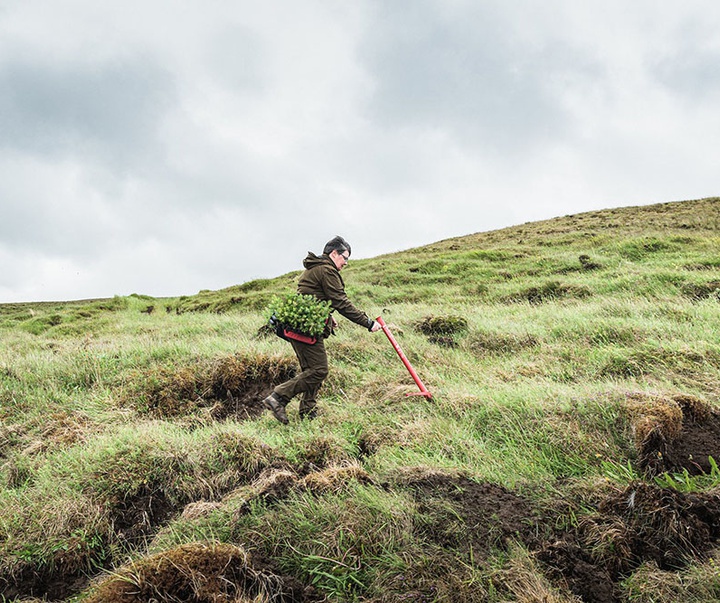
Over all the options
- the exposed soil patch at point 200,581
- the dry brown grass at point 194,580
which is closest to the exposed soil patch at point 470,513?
the exposed soil patch at point 200,581

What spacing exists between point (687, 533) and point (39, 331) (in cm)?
2137

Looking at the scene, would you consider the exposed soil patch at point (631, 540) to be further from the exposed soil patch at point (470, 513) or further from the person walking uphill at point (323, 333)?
the person walking uphill at point (323, 333)

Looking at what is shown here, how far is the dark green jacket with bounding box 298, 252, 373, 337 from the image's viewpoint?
19.3 feet


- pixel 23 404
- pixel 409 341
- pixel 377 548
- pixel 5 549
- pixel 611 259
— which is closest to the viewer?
pixel 377 548

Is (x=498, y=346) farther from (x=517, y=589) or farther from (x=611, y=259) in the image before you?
(x=611, y=259)

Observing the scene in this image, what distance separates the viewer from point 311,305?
5.64 metres

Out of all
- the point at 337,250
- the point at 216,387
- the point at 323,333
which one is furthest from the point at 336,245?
the point at 216,387

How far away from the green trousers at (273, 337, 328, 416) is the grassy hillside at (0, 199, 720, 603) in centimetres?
31

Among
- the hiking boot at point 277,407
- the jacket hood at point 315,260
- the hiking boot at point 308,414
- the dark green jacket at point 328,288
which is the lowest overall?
the hiking boot at point 308,414

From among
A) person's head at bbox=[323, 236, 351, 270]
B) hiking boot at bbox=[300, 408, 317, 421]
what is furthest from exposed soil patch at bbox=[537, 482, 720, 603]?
person's head at bbox=[323, 236, 351, 270]

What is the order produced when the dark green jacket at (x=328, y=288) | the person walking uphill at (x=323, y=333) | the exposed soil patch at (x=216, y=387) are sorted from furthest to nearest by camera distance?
the exposed soil patch at (x=216, y=387) < the dark green jacket at (x=328, y=288) < the person walking uphill at (x=323, y=333)

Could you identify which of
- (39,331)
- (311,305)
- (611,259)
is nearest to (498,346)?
(311,305)

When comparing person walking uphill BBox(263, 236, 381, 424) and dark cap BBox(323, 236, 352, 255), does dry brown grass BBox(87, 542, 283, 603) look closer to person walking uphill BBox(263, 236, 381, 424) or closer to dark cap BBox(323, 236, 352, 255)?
person walking uphill BBox(263, 236, 381, 424)

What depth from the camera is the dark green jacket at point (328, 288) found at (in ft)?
19.3
